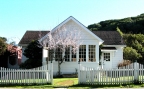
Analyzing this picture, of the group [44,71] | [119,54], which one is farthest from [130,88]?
[119,54]

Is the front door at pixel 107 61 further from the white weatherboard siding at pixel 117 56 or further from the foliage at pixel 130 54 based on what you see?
the foliage at pixel 130 54

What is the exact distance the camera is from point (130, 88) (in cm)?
1337

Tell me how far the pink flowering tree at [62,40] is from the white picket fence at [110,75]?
7.48m

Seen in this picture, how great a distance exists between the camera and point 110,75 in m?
14.4

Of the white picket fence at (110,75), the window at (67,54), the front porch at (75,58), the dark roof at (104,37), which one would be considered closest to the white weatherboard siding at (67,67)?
the front porch at (75,58)

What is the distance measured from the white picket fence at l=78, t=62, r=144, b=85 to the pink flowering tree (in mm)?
7482

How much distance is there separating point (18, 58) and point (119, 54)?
13030 millimetres

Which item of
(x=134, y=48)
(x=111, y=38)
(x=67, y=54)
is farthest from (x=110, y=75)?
(x=134, y=48)

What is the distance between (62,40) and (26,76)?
25.8 ft

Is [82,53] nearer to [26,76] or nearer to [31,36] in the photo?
[31,36]

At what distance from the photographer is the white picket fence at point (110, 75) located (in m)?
14.4

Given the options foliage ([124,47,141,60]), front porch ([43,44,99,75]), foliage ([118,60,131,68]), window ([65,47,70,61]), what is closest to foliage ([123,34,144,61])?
foliage ([124,47,141,60])

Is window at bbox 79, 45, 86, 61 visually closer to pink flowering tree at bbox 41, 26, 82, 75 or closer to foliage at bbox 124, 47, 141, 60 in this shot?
pink flowering tree at bbox 41, 26, 82, 75

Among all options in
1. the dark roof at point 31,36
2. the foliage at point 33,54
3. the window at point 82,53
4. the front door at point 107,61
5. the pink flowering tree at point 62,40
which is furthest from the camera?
the dark roof at point 31,36
